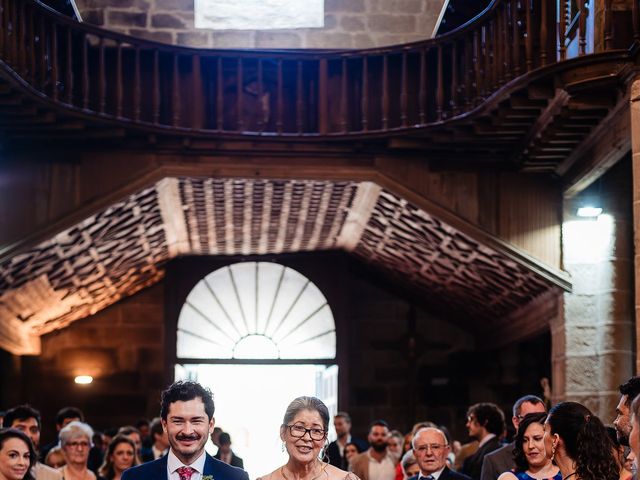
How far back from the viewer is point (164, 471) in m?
4.84

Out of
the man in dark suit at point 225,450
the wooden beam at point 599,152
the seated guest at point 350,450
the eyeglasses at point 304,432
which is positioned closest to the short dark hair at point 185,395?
the eyeglasses at point 304,432

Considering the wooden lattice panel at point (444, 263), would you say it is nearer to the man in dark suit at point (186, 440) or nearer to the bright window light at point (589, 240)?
the bright window light at point (589, 240)

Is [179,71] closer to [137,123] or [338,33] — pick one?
[137,123]

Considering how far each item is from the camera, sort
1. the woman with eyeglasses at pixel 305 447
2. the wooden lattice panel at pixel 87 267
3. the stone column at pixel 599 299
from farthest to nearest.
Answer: the wooden lattice panel at pixel 87 267, the stone column at pixel 599 299, the woman with eyeglasses at pixel 305 447

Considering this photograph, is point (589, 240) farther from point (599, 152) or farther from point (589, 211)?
point (599, 152)

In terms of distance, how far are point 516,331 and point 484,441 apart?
6843 millimetres

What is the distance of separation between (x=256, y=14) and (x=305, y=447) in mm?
13004

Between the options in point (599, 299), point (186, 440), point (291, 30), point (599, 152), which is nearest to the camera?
point (186, 440)

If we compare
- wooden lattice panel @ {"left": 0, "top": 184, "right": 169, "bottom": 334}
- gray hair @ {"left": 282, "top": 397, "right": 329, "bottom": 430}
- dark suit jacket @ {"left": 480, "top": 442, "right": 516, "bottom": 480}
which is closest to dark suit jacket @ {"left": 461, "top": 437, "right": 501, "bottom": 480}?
dark suit jacket @ {"left": 480, "top": 442, "right": 516, "bottom": 480}

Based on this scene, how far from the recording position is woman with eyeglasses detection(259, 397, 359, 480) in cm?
501

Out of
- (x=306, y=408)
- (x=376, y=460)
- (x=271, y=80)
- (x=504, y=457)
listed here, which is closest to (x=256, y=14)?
Result: (x=271, y=80)

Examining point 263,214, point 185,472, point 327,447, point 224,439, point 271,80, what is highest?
point 271,80

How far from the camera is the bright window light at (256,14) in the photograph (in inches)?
685

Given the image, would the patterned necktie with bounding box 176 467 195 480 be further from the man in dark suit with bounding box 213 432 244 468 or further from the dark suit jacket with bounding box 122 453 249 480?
the man in dark suit with bounding box 213 432 244 468
